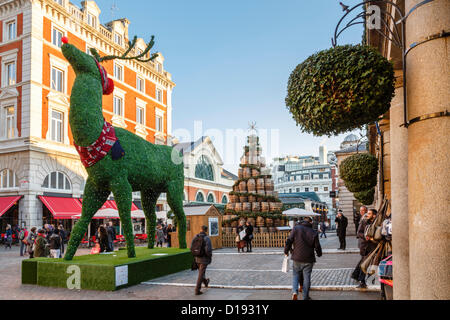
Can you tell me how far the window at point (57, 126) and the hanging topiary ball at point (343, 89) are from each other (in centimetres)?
2907

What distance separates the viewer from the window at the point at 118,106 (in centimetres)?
3794

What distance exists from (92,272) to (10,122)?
23.2m

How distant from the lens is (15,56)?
95.7 feet

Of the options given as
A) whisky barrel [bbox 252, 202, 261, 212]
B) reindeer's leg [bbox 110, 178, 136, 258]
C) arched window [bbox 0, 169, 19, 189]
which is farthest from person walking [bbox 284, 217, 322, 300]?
arched window [bbox 0, 169, 19, 189]

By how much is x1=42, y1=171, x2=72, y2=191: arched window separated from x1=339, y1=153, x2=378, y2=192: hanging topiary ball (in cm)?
2418

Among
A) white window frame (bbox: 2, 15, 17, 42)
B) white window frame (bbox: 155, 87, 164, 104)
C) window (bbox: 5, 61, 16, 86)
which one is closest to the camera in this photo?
Answer: white window frame (bbox: 2, 15, 17, 42)

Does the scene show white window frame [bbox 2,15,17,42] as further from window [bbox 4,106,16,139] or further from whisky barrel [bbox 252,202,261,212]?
whisky barrel [bbox 252,202,261,212]

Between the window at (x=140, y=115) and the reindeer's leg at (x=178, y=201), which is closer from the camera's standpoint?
the reindeer's leg at (x=178, y=201)

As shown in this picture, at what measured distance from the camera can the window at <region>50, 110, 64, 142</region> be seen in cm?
3005

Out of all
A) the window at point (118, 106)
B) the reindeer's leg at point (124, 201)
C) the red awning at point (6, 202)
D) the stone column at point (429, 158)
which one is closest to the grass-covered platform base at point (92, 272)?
the reindeer's leg at point (124, 201)

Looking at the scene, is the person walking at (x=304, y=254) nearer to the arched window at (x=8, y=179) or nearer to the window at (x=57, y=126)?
the arched window at (x=8, y=179)

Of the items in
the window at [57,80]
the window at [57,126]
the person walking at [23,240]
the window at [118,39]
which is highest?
the window at [118,39]
